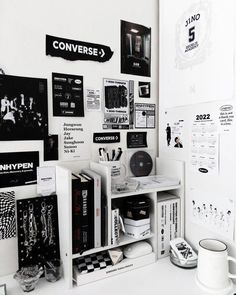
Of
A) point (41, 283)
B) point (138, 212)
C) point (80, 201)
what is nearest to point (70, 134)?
point (80, 201)

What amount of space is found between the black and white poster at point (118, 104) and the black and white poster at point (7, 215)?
20.7 inches

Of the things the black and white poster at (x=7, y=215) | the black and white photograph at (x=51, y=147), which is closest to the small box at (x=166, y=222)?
the black and white photograph at (x=51, y=147)

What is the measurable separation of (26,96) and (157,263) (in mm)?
923

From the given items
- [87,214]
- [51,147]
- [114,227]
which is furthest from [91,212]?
[51,147]

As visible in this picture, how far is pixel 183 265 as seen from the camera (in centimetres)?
104

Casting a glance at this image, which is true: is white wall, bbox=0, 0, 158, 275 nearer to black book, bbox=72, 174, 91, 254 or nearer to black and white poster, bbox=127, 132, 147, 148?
black and white poster, bbox=127, 132, 147, 148

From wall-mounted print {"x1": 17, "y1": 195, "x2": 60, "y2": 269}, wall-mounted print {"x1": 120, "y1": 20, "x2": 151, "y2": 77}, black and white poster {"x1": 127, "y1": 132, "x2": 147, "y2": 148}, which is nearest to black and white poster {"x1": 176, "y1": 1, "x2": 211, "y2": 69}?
wall-mounted print {"x1": 120, "y1": 20, "x2": 151, "y2": 77}

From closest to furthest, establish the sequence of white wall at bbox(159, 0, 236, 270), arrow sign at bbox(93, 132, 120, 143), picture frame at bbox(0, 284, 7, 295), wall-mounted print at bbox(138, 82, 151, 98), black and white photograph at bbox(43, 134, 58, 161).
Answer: picture frame at bbox(0, 284, 7, 295), white wall at bbox(159, 0, 236, 270), black and white photograph at bbox(43, 134, 58, 161), arrow sign at bbox(93, 132, 120, 143), wall-mounted print at bbox(138, 82, 151, 98)

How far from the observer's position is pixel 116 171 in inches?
46.1

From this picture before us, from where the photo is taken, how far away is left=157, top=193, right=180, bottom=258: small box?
112 centimetres

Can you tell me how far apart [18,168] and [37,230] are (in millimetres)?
273

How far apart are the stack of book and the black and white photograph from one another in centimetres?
16

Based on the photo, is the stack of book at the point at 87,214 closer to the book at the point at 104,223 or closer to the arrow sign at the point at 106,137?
the book at the point at 104,223

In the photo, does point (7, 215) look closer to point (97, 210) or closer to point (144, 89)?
point (97, 210)
